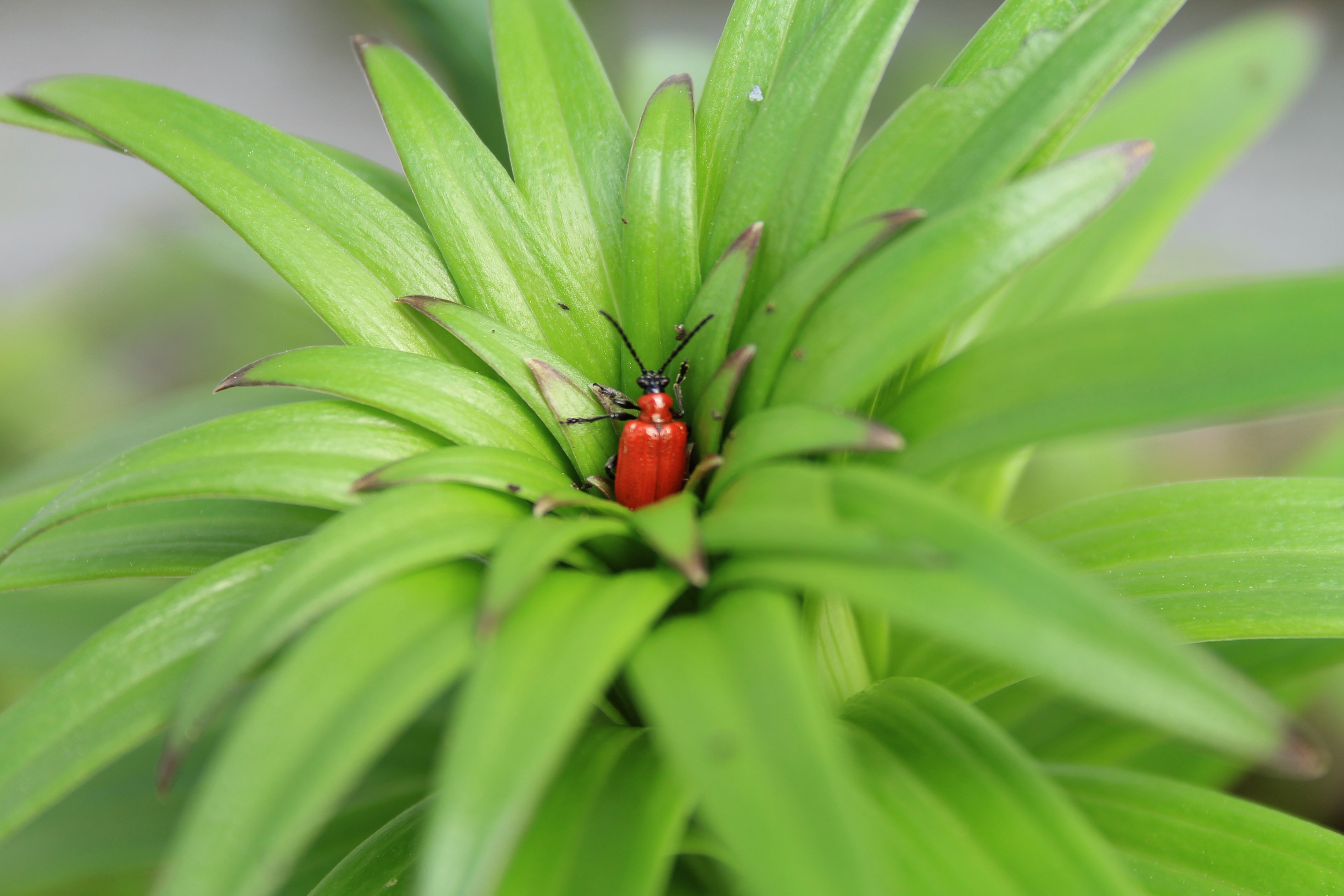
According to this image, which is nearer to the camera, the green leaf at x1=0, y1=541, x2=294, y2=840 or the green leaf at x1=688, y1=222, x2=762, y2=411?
the green leaf at x1=0, y1=541, x2=294, y2=840

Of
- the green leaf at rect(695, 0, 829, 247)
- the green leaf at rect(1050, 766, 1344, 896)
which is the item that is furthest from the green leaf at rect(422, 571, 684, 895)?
the green leaf at rect(1050, 766, 1344, 896)

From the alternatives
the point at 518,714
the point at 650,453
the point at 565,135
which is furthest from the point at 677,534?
the point at 565,135

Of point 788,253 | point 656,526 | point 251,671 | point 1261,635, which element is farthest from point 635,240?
point 1261,635

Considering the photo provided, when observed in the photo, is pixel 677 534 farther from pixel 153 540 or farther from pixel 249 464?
pixel 153 540

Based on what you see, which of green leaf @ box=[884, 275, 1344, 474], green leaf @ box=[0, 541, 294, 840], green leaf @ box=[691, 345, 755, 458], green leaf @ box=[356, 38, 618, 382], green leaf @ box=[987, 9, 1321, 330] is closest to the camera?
green leaf @ box=[884, 275, 1344, 474]

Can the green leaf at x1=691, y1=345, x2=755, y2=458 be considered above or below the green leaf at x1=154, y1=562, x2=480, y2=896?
above

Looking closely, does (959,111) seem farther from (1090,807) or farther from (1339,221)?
(1339,221)

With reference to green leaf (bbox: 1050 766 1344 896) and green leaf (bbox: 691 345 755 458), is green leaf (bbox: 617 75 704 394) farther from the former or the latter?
green leaf (bbox: 1050 766 1344 896)
